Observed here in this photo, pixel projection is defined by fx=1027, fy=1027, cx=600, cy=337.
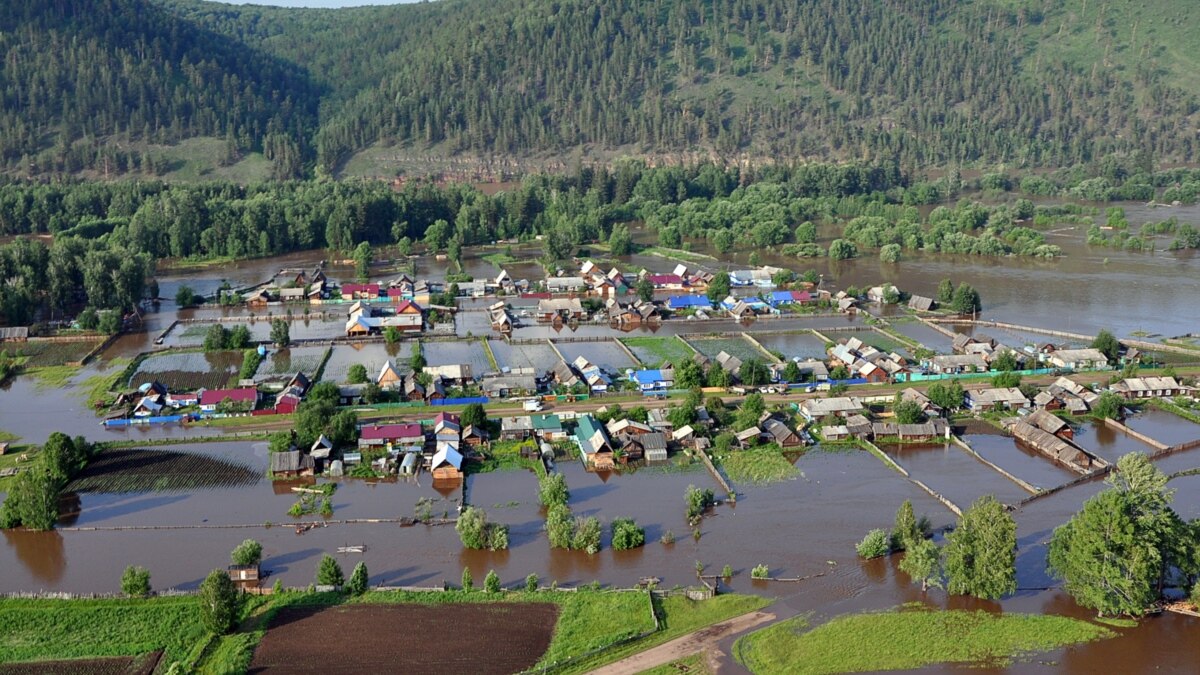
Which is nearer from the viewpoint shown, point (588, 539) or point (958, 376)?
point (588, 539)

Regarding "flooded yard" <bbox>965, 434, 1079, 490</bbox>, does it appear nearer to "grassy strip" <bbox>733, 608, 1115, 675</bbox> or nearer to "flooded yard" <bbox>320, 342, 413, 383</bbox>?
"grassy strip" <bbox>733, 608, 1115, 675</bbox>

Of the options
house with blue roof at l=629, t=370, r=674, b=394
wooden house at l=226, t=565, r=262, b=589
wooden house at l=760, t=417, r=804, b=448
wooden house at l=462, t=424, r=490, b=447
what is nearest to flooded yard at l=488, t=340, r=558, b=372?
house with blue roof at l=629, t=370, r=674, b=394

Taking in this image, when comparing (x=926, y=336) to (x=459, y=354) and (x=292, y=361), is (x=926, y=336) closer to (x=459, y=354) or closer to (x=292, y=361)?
(x=459, y=354)

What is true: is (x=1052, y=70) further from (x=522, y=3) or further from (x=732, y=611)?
(x=732, y=611)

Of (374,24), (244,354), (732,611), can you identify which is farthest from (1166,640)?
(374,24)

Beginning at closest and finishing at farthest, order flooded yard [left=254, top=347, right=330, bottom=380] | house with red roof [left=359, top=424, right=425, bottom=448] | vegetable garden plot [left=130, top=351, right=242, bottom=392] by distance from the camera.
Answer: house with red roof [left=359, top=424, right=425, bottom=448], vegetable garden plot [left=130, top=351, right=242, bottom=392], flooded yard [left=254, top=347, right=330, bottom=380]

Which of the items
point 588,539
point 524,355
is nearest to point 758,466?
point 588,539

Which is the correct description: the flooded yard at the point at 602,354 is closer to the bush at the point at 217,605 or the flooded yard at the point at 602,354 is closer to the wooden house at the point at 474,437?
the wooden house at the point at 474,437
